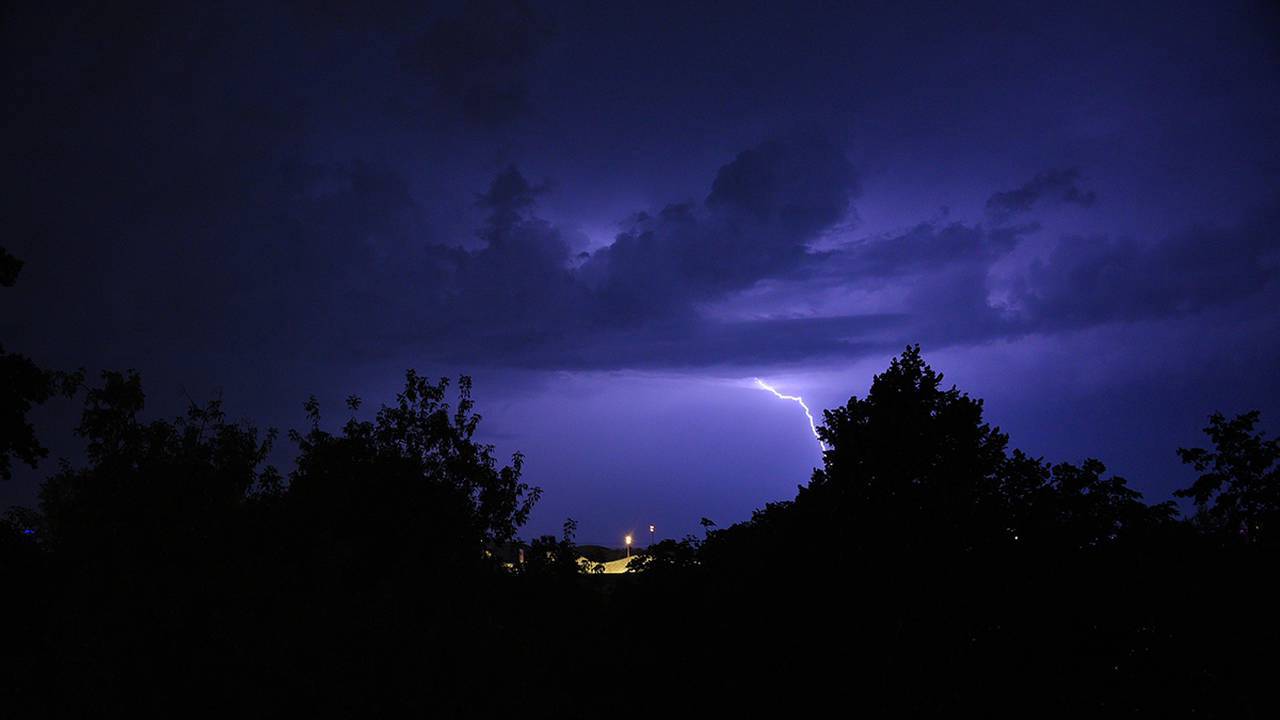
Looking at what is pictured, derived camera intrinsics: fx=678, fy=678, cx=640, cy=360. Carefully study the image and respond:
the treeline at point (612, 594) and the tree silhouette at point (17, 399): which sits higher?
the tree silhouette at point (17, 399)

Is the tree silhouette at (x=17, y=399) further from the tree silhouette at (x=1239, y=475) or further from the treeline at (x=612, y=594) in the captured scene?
the tree silhouette at (x=1239, y=475)

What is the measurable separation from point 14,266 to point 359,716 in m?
11.4

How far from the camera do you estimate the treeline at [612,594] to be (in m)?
8.26

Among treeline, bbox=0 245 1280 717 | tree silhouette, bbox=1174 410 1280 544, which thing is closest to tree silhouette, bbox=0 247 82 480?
treeline, bbox=0 245 1280 717

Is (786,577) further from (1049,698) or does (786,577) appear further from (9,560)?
(9,560)

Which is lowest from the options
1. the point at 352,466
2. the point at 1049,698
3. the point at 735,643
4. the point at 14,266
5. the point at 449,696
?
the point at 1049,698

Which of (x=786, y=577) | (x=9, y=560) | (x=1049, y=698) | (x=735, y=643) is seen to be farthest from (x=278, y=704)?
(x=1049, y=698)

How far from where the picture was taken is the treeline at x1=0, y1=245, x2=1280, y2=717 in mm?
8258

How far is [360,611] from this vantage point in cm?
998

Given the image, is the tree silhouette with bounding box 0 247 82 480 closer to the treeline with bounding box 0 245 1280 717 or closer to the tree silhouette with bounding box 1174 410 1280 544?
the treeline with bounding box 0 245 1280 717

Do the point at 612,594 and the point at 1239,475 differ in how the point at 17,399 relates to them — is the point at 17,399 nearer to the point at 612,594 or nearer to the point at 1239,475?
the point at 612,594

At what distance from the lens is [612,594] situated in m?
17.6

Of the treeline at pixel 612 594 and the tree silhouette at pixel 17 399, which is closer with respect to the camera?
the treeline at pixel 612 594

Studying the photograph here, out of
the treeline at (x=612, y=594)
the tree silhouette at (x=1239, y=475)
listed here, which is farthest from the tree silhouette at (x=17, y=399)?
the tree silhouette at (x=1239, y=475)
